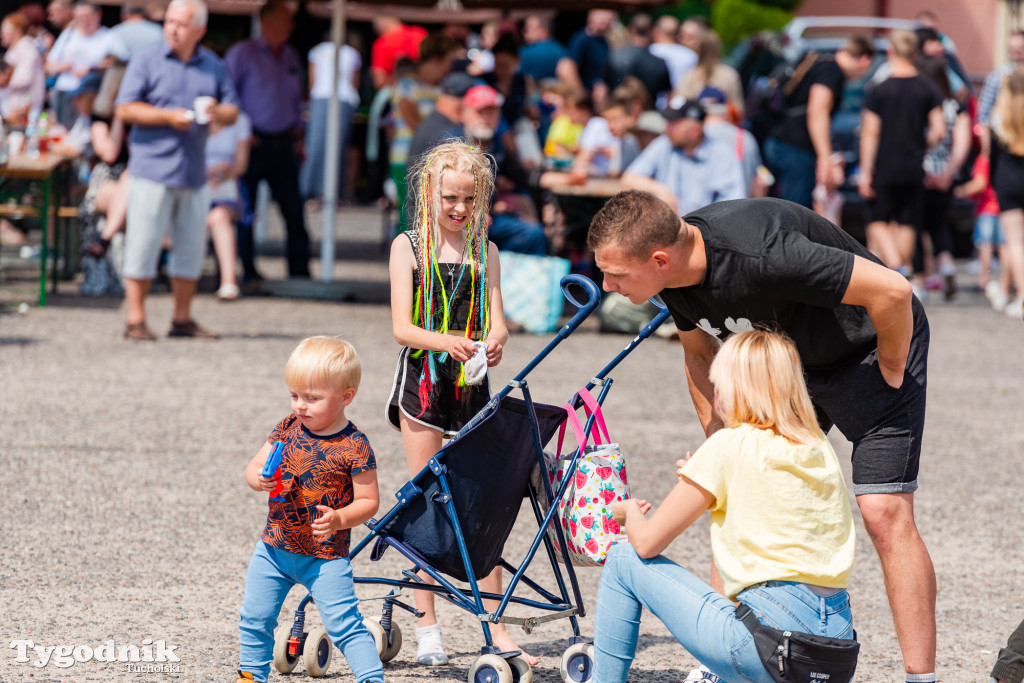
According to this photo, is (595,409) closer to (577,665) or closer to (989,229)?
(577,665)

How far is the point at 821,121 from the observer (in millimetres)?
11773

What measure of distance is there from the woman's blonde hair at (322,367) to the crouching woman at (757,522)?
0.84 metres

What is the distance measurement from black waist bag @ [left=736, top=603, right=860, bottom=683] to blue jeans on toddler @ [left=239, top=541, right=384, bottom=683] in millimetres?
1012

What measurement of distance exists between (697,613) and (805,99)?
31.2 ft

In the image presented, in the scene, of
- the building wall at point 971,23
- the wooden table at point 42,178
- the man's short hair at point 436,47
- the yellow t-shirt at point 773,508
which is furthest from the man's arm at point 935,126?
the building wall at point 971,23

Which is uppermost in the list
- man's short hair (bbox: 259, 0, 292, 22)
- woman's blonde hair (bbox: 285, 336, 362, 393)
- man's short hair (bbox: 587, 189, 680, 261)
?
man's short hair (bbox: 587, 189, 680, 261)

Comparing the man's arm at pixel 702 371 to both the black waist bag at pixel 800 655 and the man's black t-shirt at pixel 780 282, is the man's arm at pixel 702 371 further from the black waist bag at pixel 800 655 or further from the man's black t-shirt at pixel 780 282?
the black waist bag at pixel 800 655

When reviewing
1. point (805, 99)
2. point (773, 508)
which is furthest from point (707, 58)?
point (773, 508)

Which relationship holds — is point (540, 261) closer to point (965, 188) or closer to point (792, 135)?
point (792, 135)

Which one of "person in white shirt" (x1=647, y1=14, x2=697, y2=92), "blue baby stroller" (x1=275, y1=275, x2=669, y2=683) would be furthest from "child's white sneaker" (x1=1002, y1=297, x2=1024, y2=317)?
"blue baby stroller" (x1=275, y1=275, x2=669, y2=683)

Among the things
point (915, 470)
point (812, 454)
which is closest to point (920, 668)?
point (915, 470)

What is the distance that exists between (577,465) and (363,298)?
299 inches

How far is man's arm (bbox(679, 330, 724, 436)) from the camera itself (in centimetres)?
392

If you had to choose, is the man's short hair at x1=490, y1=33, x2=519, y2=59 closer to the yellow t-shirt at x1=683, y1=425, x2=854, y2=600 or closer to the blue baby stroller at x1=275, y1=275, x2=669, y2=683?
the blue baby stroller at x1=275, y1=275, x2=669, y2=683
